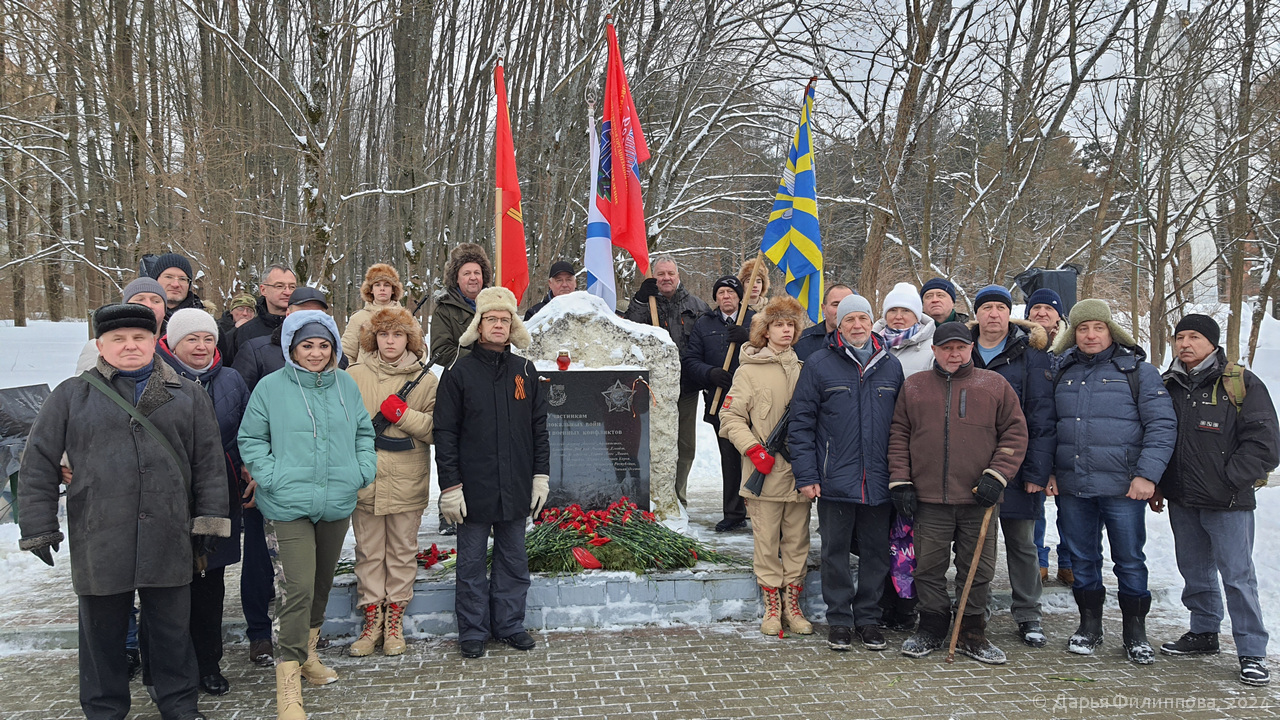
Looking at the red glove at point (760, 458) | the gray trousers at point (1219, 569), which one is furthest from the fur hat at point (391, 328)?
the gray trousers at point (1219, 569)

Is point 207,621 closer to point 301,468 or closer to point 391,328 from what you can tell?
point 301,468

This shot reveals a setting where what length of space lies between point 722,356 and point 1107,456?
9.42 feet

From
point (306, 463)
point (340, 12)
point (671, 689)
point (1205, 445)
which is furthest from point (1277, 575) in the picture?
point (340, 12)

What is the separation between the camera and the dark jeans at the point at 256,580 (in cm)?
425

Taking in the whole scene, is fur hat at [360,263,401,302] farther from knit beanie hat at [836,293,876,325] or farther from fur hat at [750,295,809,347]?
knit beanie hat at [836,293,876,325]

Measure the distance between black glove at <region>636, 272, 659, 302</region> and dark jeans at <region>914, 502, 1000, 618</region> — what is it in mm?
3071

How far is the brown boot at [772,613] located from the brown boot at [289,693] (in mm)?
2580

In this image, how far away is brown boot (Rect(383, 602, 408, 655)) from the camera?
4.38m

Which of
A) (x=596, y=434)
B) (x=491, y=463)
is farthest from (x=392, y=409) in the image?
(x=596, y=434)

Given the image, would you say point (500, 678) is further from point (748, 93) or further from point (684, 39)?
point (748, 93)

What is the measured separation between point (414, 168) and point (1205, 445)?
1420 centimetres

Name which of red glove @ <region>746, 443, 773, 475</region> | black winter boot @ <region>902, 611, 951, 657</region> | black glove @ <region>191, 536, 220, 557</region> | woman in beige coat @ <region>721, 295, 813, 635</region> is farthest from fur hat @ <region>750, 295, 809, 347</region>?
black glove @ <region>191, 536, 220, 557</region>

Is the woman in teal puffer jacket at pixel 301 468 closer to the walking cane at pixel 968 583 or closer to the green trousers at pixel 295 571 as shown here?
the green trousers at pixel 295 571

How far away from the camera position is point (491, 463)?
4.31 meters
